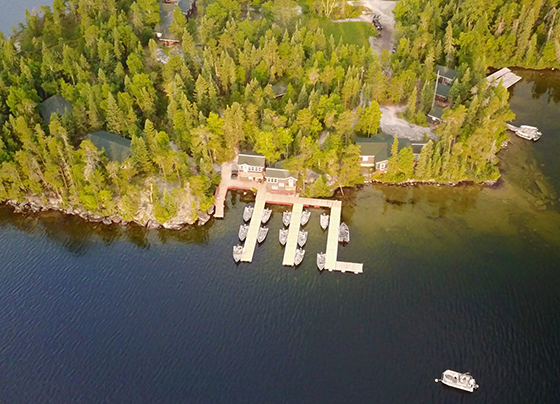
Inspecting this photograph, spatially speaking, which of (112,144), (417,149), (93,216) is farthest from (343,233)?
(112,144)

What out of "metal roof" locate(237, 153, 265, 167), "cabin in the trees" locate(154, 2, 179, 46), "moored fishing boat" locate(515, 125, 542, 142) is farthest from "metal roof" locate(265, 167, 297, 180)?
"cabin in the trees" locate(154, 2, 179, 46)

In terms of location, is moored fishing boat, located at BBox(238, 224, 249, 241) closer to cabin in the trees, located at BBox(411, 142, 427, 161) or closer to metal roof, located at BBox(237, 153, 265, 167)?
metal roof, located at BBox(237, 153, 265, 167)

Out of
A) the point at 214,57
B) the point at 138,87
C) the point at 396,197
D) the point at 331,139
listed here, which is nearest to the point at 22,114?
the point at 138,87

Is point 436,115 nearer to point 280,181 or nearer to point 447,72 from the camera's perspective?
point 447,72

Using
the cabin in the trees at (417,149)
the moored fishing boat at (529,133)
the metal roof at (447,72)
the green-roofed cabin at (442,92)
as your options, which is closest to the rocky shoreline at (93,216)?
the cabin in the trees at (417,149)

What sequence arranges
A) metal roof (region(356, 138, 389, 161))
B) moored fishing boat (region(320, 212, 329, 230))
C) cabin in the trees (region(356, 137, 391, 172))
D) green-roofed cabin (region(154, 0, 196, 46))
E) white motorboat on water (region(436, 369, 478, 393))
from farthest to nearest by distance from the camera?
green-roofed cabin (region(154, 0, 196, 46))
metal roof (region(356, 138, 389, 161))
cabin in the trees (region(356, 137, 391, 172))
moored fishing boat (region(320, 212, 329, 230))
white motorboat on water (region(436, 369, 478, 393))

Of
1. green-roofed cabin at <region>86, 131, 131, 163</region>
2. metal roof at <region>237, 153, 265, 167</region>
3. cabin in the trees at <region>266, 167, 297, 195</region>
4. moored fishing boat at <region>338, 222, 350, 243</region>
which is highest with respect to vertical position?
green-roofed cabin at <region>86, 131, 131, 163</region>

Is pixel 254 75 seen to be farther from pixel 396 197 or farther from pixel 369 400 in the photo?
pixel 369 400
